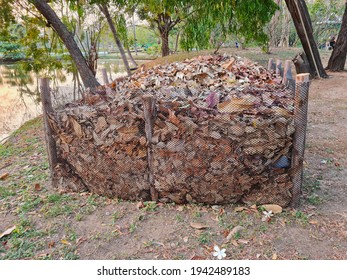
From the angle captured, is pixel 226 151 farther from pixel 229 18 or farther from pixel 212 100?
pixel 229 18

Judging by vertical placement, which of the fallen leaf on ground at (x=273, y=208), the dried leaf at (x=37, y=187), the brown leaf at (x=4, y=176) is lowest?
the brown leaf at (x=4, y=176)

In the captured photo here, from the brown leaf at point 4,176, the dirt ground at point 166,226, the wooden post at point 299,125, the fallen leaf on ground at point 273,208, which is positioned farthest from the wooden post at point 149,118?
the brown leaf at point 4,176

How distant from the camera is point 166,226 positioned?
2.18 m

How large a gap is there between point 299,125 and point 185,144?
0.82 metres

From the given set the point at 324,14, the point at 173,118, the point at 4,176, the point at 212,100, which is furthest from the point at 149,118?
the point at 324,14

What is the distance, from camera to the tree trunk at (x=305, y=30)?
698 centimetres

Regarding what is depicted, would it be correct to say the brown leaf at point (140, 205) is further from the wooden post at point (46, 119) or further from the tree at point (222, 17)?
the tree at point (222, 17)

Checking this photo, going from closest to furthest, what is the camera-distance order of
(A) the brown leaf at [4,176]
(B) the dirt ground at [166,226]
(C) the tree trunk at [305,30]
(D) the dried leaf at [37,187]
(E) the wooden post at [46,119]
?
(B) the dirt ground at [166,226] < (E) the wooden post at [46,119] < (D) the dried leaf at [37,187] < (A) the brown leaf at [4,176] < (C) the tree trunk at [305,30]

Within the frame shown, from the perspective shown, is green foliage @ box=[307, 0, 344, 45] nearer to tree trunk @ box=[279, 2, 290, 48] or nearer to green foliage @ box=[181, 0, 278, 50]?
tree trunk @ box=[279, 2, 290, 48]

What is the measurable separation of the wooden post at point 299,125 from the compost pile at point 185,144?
47 millimetres

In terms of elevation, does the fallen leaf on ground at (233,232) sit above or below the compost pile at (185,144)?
below

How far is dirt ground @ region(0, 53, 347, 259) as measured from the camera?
1.94m

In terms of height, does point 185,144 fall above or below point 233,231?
above

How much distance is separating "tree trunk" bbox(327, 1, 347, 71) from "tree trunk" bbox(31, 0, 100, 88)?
6.60 metres
